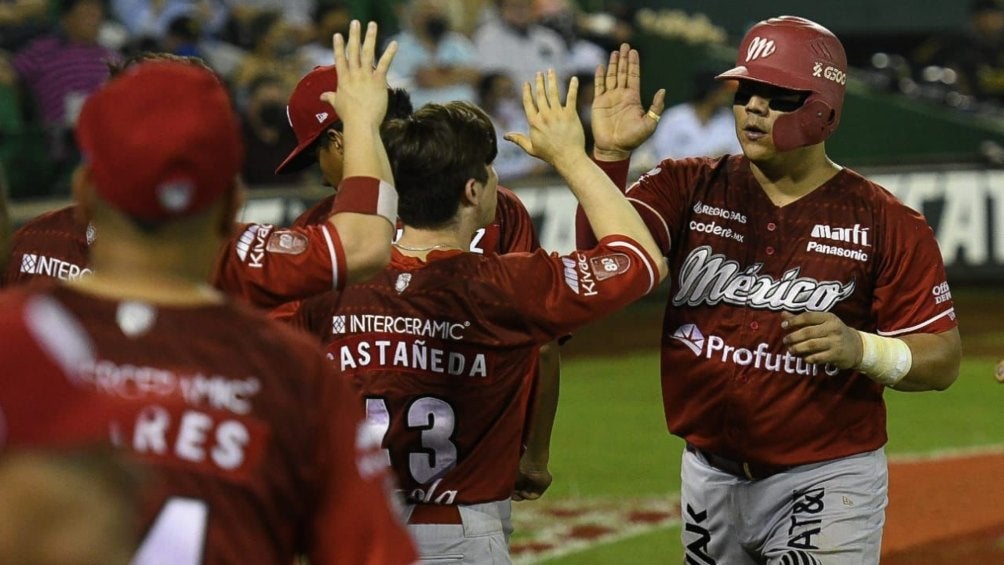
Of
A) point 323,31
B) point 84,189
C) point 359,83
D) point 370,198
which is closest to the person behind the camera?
point 84,189

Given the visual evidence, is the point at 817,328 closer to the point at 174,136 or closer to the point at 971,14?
the point at 174,136

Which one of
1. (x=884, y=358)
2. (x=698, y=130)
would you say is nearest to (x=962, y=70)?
(x=698, y=130)

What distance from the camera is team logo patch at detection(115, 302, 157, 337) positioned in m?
2.27

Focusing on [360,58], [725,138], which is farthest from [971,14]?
[360,58]

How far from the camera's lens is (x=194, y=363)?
2.28 meters

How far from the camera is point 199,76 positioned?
235 cm

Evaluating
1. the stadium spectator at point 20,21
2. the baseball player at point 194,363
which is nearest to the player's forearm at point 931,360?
the baseball player at point 194,363

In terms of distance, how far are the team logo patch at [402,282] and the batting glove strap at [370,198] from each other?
710 millimetres

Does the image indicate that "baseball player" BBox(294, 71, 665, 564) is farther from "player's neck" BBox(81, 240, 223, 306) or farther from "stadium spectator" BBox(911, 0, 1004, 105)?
"stadium spectator" BBox(911, 0, 1004, 105)

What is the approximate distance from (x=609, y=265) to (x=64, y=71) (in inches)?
367

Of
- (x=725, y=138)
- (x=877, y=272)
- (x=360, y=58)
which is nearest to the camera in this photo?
(x=360, y=58)

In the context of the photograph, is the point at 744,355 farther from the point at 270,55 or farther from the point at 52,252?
the point at 270,55

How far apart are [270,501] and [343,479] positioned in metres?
0.12

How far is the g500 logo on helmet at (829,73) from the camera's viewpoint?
16.0 ft
